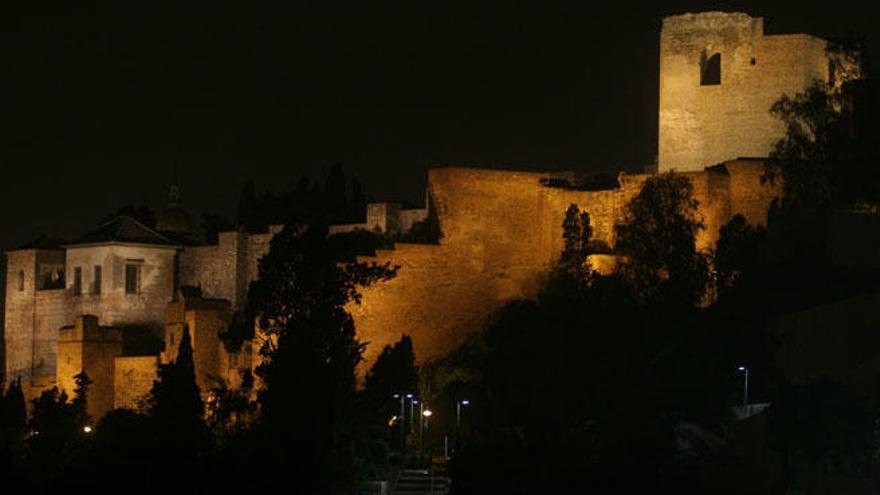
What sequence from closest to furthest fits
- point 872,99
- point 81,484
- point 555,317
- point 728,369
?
point 81,484, point 728,369, point 555,317, point 872,99

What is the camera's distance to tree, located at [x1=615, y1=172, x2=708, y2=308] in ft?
193

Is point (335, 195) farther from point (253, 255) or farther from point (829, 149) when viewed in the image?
point (829, 149)

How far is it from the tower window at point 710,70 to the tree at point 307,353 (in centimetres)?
1035

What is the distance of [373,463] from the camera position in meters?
50.5

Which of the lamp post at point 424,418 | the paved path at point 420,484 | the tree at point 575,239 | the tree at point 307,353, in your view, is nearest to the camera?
the paved path at point 420,484

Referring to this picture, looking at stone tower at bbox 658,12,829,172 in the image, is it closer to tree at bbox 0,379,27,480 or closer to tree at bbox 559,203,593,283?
tree at bbox 559,203,593,283

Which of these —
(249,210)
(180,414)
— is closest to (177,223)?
(249,210)

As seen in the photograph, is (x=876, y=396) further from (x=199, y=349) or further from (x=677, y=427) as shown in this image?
(x=199, y=349)

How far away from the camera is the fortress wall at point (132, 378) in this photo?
63875mm

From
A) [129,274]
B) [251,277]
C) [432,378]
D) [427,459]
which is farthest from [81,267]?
[427,459]

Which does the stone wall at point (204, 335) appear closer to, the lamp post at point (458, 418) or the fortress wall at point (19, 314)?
the fortress wall at point (19, 314)

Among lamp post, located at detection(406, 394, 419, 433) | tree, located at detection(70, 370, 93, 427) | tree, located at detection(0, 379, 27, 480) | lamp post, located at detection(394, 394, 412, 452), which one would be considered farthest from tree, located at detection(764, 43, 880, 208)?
tree, located at detection(0, 379, 27, 480)

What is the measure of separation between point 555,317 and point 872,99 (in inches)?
390

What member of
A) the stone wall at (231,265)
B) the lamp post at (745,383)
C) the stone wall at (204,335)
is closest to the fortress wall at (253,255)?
the stone wall at (231,265)
